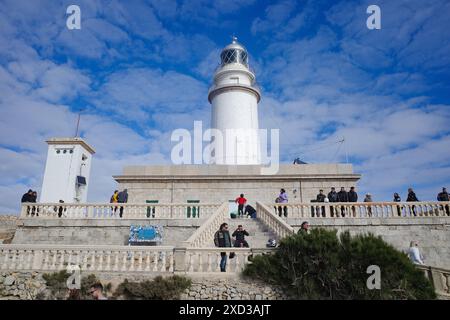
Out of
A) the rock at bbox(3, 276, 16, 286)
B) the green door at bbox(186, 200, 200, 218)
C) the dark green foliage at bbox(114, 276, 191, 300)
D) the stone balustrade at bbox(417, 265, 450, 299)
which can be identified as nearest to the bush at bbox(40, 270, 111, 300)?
the dark green foliage at bbox(114, 276, 191, 300)

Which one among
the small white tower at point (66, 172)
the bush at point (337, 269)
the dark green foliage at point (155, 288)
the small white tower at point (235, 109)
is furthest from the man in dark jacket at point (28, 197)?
the small white tower at point (235, 109)

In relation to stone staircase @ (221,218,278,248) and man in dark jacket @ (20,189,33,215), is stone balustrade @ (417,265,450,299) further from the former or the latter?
man in dark jacket @ (20,189,33,215)

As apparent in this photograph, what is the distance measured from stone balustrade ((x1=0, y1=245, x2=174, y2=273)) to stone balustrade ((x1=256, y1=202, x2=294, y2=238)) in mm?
4185

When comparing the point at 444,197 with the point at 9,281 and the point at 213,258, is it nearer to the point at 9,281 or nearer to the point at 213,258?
the point at 213,258

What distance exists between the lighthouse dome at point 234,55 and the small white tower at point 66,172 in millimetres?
13026

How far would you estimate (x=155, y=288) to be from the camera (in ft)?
26.8

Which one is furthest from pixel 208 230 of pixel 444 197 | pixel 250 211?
pixel 444 197

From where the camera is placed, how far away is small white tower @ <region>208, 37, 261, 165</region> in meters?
23.8

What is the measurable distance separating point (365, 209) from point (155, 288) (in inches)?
394

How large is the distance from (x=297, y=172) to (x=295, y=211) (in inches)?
188

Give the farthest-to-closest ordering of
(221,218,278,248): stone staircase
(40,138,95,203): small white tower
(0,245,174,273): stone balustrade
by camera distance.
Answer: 1. (40,138,95,203): small white tower
2. (221,218,278,248): stone staircase
3. (0,245,174,273): stone balustrade

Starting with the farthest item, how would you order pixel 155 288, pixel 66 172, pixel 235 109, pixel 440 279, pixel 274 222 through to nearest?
1. pixel 235 109
2. pixel 66 172
3. pixel 274 222
4. pixel 440 279
5. pixel 155 288
